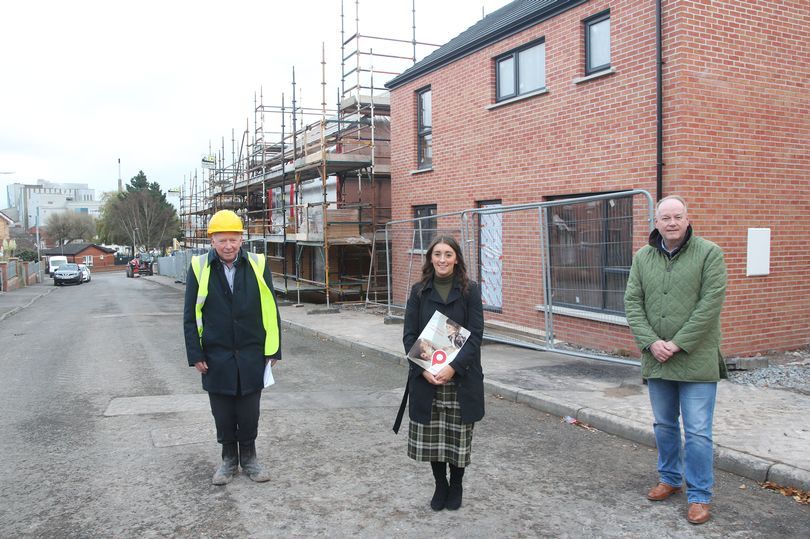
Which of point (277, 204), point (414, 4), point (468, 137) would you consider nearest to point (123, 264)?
point (277, 204)

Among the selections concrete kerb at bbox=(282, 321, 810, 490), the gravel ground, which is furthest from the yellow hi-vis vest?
the gravel ground

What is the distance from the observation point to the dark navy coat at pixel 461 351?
3.79 m

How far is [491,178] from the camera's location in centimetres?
1159

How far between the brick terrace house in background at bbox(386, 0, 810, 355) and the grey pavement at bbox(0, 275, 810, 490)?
774 millimetres

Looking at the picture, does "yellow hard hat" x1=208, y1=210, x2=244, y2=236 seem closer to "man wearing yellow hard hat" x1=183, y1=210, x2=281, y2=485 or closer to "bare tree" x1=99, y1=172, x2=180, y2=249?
"man wearing yellow hard hat" x1=183, y1=210, x2=281, y2=485

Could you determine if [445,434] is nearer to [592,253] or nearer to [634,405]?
[634,405]

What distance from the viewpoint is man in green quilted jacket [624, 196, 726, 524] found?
3816mm

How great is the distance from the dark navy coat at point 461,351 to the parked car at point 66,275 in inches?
1734

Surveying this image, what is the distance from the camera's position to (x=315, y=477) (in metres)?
4.63

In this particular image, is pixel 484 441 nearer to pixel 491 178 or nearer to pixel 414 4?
pixel 491 178

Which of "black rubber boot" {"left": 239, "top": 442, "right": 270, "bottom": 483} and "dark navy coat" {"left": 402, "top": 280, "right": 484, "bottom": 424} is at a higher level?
"dark navy coat" {"left": 402, "top": 280, "right": 484, "bottom": 424}

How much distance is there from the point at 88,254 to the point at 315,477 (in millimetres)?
Result: 91781

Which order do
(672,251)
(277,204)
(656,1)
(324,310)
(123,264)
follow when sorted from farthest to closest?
1. (123,264)
2. (277,204)
3. (324,310)
4. (656,1)
5. (672,251)

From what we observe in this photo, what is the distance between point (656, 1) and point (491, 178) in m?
4.23
